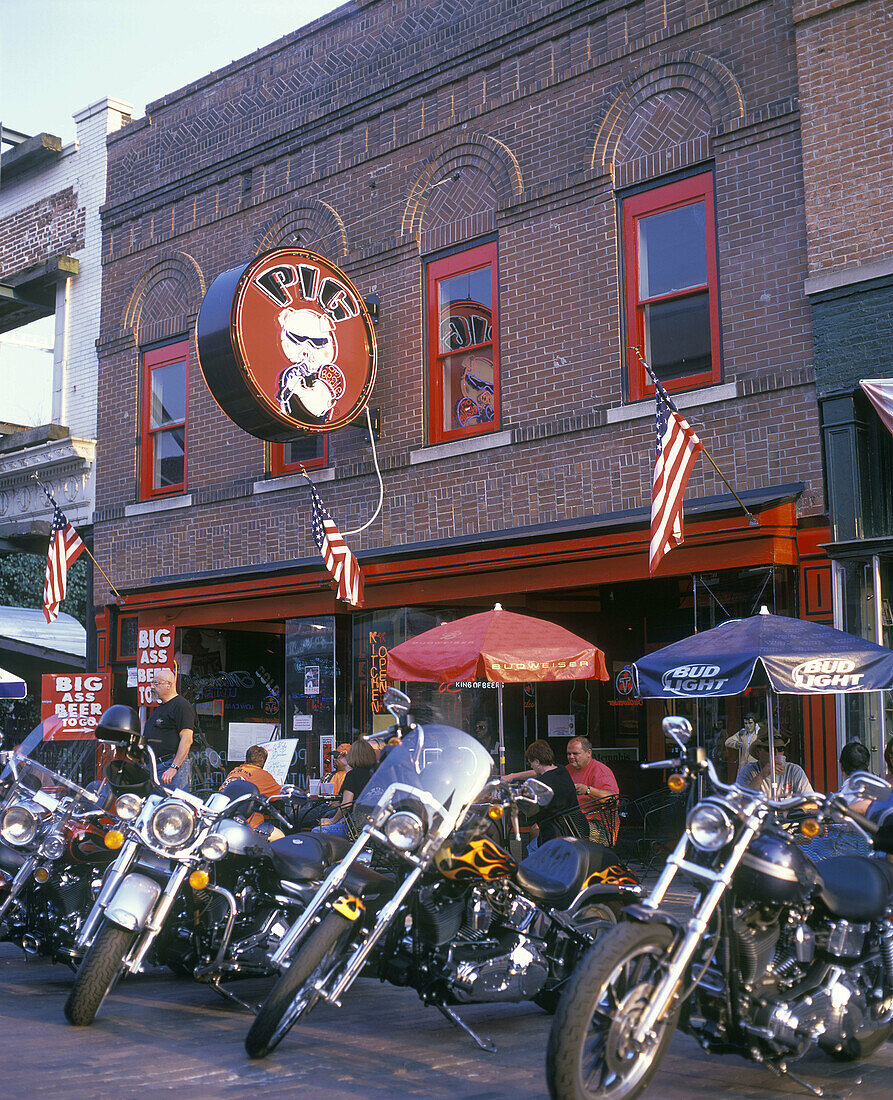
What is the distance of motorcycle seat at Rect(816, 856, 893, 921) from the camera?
5.27 meters

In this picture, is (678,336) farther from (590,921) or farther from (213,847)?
(213,847)

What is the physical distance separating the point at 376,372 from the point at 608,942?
10.3 m

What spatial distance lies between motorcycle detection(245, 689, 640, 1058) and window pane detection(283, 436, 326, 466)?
9.27 m

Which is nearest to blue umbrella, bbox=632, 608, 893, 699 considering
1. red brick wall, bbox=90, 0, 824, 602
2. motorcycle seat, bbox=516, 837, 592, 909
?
motorcycle seat, bbox=516, 837, 592, 909

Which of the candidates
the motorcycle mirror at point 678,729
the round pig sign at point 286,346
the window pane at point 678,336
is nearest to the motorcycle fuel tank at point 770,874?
the motorcycle mirror at point 678,729

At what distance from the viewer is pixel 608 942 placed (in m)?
4.57

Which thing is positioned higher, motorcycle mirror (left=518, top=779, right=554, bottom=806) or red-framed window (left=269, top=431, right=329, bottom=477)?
red-framed window (left=269, top=431, right=329, bottom=477)

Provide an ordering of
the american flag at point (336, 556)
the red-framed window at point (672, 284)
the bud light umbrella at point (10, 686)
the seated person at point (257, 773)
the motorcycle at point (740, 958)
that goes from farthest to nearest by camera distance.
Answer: the bud light umbrella at point (10, 686) < the american flag at point (336, 556) < the red-framed window at point (672, 284) < the seated person at point (257, 773) < the motorcycle at point (740, 958)

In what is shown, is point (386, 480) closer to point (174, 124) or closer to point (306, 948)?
point (174, 124)

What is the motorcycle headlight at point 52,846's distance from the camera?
7.30 m

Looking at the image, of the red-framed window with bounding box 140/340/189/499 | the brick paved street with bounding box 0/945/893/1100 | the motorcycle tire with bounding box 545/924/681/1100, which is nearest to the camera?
the motorcycle tire with bounding box 545/924/681/1100

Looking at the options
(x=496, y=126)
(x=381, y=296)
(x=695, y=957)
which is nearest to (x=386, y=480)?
(x=381, y=296)

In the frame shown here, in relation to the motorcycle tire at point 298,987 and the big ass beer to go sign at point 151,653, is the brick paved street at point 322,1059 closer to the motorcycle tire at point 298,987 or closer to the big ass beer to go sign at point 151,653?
the motorcycle tire at point 298,987

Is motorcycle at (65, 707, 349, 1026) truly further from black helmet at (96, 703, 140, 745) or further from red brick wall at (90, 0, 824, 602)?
red brick wall at (90, 0, 824, 602)
